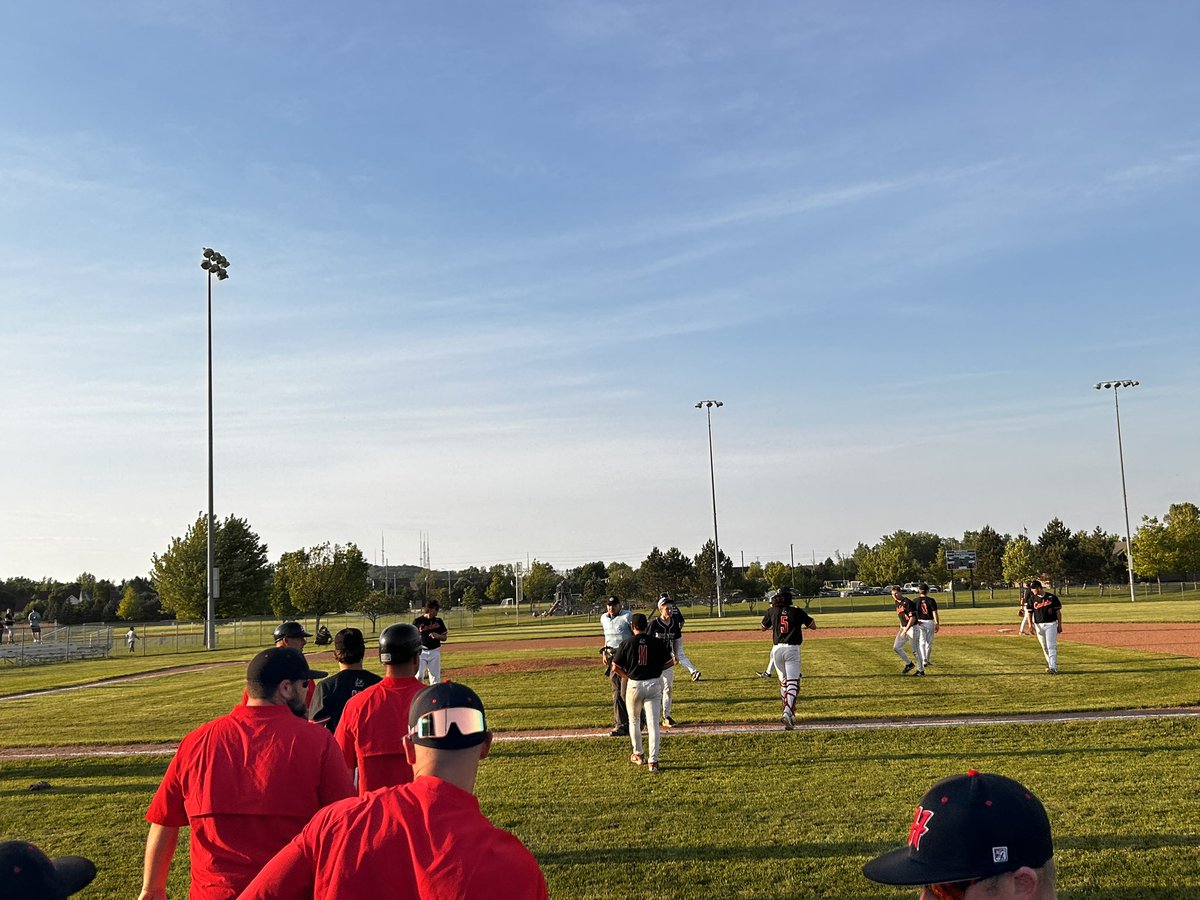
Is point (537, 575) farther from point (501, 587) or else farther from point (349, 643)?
point (349, 643)

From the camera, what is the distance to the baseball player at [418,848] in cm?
279

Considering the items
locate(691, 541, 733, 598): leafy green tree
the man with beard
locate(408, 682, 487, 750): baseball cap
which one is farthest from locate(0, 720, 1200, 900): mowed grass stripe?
locate(691, 541, 733, 598): leafy green tree

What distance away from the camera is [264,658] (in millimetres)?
4746

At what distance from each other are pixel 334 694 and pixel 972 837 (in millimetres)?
6019

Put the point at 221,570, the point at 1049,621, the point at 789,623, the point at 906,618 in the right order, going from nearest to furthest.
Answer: the point at 789,623 → the point at 1049,621 → the point at 906,618 → the point at 221,570

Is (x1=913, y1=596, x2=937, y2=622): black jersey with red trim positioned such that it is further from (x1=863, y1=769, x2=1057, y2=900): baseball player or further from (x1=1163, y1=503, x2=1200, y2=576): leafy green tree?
(x1=1163, y1=503, x2=1200, y2=576): leafy green tree

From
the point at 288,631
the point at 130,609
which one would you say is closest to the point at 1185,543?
the point at 288,631

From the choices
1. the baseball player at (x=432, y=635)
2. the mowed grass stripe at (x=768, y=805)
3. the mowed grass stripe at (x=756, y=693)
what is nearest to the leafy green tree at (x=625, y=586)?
the mowed grass stripe at (x=756, y=693)

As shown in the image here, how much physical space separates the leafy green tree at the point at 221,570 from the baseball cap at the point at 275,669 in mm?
61220

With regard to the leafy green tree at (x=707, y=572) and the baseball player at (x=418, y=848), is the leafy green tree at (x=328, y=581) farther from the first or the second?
the baseball player at (x=418, y=848)

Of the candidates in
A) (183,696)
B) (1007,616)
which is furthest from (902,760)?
(1007,616)

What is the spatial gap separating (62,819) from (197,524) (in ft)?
190

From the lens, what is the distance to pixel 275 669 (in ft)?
15.3

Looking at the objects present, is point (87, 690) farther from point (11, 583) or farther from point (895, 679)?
point (11, 583)
